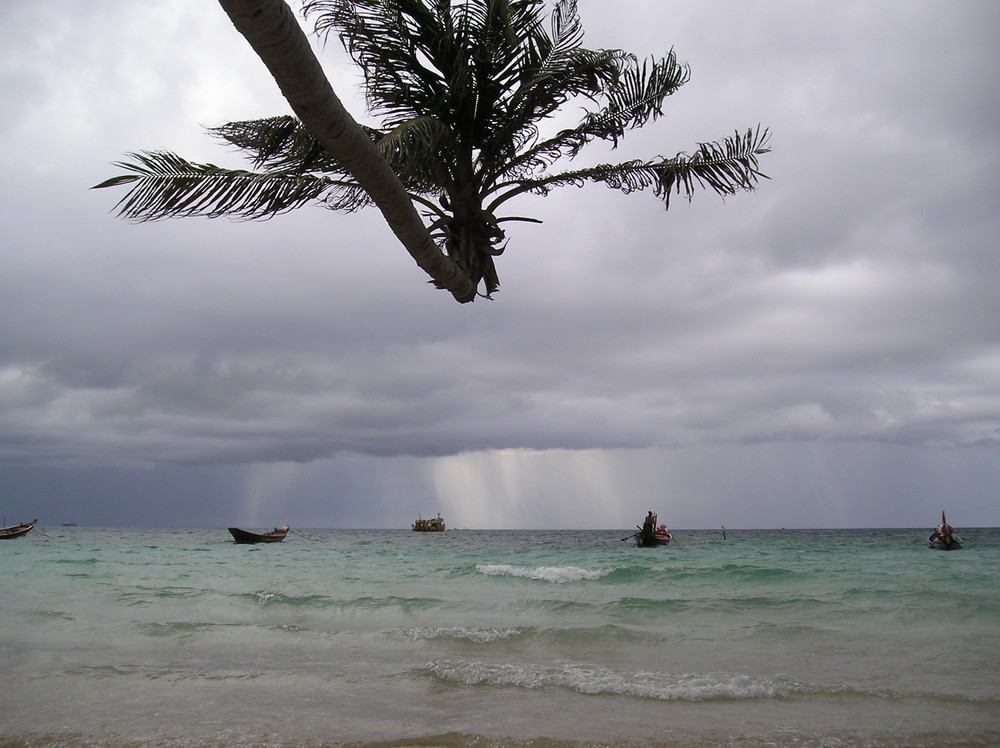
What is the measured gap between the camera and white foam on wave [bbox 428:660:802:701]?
6949 mm

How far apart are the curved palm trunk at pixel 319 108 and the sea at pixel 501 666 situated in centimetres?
442

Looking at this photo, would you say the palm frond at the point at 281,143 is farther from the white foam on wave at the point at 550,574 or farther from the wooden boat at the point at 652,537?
the wooden boat at the point at 652,537

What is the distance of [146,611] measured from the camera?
1254 centimetres

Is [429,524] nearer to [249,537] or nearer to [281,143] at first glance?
[249,537]

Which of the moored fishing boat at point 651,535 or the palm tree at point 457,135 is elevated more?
the palm tree at point 457,135

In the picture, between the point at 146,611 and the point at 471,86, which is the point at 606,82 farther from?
the point at 146,611

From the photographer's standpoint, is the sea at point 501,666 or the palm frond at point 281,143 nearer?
the palm frond at point 281,143

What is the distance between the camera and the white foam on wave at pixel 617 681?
22.8 ft

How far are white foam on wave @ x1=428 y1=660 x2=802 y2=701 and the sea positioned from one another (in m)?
0.03

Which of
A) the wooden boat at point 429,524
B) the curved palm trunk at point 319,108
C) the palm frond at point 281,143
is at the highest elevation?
the palm frond at point 281,143

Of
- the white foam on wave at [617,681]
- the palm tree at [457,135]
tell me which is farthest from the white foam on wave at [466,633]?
the palm tree at [457,135]

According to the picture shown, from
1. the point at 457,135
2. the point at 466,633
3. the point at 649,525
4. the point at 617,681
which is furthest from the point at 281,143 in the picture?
the point at 649,525

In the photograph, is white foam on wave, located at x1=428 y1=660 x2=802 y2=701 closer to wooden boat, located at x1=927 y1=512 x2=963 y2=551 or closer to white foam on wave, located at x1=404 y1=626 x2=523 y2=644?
white foam on wave, located at x1=404 y1=626 x2=523 y2=644

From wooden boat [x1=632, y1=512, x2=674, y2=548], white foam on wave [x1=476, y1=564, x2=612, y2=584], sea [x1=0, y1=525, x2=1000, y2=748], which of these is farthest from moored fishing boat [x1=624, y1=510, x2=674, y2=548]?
sea [x1=0, y1=525, x2=1000, y2=748]
